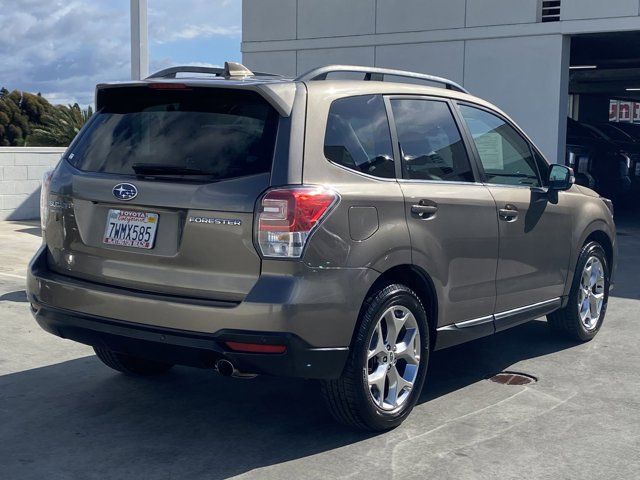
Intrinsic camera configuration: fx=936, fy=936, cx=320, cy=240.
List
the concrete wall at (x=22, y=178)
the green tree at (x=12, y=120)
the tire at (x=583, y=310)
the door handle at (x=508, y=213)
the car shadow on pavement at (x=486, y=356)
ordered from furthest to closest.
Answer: the green tree at (x=12, y=120)
the concrete wall at (x=22, y=178)
the tire at (x=583, y=310)
the car shadow on pavement at (x=486, y=356)
the door handle at (x=508, y=213)

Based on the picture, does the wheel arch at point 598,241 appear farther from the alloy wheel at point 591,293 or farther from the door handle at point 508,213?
the door handle at point 508,213

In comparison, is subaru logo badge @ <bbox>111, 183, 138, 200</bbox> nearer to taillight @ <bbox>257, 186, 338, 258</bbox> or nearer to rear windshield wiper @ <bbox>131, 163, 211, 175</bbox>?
rear windshield wiper @ <bbox>131, 163, 211, 175</bbox>

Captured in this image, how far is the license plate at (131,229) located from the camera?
459 cm

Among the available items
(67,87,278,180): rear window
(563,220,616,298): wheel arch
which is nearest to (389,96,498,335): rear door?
(67,87,278,180): rear window

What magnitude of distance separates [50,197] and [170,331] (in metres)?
1.15

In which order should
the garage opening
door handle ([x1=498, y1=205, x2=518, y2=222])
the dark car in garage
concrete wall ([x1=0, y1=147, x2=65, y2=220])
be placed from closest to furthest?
door handle ([x1=498, y1=205, x2=518, y2=222]) < concrete wall ([x1=0, y1=147, x2=65, y2=220]) < the garage opening < the dark car in garage

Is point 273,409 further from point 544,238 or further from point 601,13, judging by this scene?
point 601,13

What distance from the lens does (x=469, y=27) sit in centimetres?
1562

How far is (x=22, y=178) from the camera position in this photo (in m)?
15.4

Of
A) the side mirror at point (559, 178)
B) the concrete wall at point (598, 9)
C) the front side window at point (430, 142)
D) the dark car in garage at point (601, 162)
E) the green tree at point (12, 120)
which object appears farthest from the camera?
the green tree at point (12, 120)

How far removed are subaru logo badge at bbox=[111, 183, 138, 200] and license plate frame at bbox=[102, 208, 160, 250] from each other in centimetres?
7

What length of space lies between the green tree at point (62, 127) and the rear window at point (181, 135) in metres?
15.0

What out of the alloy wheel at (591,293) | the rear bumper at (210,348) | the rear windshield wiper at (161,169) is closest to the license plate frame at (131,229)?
the rear windshield wiper at (161,169)

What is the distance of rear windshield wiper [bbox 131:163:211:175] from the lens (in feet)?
15.0
